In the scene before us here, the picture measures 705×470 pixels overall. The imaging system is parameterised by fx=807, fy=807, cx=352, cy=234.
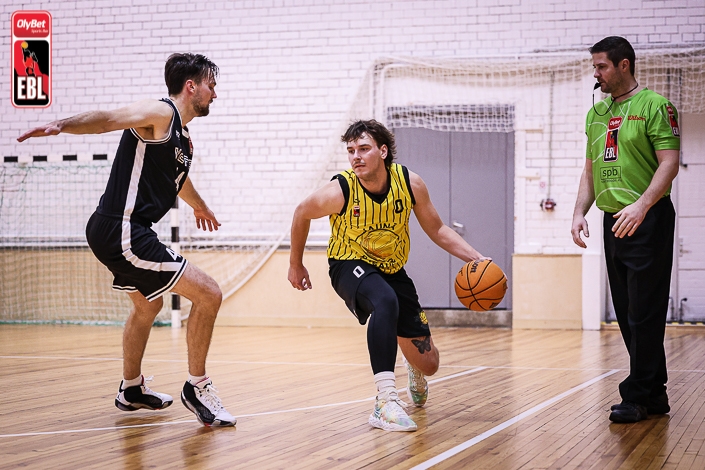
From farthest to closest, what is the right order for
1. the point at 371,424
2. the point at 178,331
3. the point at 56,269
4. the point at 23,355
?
the point at 56,269 < the point at 178,331 < the point at 23,355 < the point at 371,424

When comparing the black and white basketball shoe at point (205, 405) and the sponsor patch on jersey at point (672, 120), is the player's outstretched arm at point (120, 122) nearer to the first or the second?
the black and white basketball shoe at point (205, 405)

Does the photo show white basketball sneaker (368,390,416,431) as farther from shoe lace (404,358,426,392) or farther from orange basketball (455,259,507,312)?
orange basketball (455,259,507,312)

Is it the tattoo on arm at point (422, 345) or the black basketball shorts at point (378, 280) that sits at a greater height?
the black basketball shorts at point (378, 280)

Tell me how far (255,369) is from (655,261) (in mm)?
3431

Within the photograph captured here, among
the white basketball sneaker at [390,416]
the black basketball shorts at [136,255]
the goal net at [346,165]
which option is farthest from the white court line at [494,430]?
the goal net at [346,165]

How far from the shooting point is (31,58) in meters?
12.2

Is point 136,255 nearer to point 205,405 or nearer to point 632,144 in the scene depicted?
point 205,405

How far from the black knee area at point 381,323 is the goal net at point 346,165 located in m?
7.24

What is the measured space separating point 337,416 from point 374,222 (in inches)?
41.5

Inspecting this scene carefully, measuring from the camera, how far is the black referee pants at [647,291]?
13.5ft

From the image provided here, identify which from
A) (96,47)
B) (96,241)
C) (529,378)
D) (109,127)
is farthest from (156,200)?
(96,47)

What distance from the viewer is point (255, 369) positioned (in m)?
6.46

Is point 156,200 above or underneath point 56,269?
above

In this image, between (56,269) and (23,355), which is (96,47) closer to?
(56,269)
